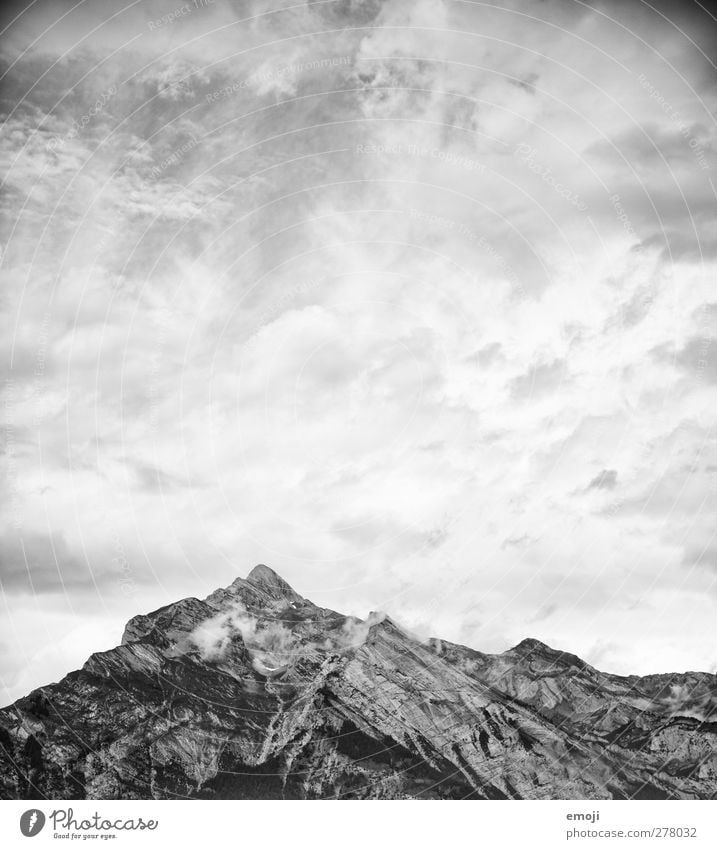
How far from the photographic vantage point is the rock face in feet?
271

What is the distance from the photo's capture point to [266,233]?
43219mm

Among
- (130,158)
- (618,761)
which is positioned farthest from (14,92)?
(618,761)
